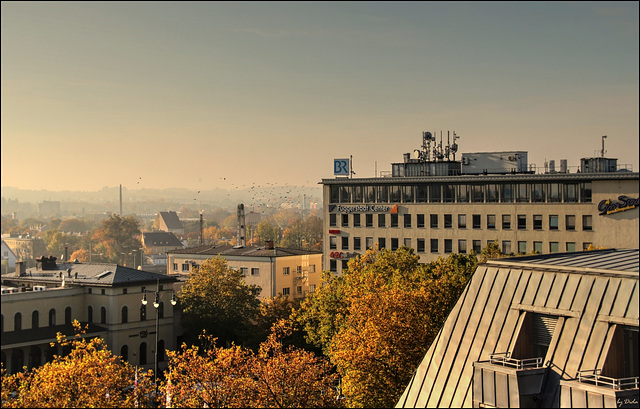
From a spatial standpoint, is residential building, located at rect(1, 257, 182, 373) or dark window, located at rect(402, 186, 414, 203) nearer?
residential building, located at rect(1, 257, 182, 373)

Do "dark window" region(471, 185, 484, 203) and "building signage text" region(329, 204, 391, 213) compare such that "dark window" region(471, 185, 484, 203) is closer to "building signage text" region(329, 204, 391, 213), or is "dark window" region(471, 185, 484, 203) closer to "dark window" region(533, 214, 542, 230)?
"dark window" region(533, 214, 542, 230)

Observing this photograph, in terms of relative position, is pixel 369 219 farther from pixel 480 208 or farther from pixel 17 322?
pixel 17 322

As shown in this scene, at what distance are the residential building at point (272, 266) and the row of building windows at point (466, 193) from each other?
44.7 ft

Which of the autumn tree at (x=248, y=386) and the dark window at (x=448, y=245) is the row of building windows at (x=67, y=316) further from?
the dark window at (x=448, y=245)

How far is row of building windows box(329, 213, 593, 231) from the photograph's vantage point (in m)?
105

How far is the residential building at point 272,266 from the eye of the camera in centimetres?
12800

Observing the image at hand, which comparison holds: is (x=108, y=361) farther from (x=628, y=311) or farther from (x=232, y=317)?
(x=232, y=317)

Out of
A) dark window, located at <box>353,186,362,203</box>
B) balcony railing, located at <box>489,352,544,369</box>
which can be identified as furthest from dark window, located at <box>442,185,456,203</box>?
balcony railing, located at <box>489,352,544,369</box>

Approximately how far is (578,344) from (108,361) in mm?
29168

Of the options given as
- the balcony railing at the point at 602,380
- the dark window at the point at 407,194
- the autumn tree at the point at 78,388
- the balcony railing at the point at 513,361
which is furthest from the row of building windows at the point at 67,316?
the balcony railing at the point at 602,380

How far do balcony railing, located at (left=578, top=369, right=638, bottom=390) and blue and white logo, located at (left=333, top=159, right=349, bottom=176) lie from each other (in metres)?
93.2

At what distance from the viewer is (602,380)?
1425 inches

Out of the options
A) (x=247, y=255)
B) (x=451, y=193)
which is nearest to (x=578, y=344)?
(x=451, y=193)

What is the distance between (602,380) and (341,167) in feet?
310
